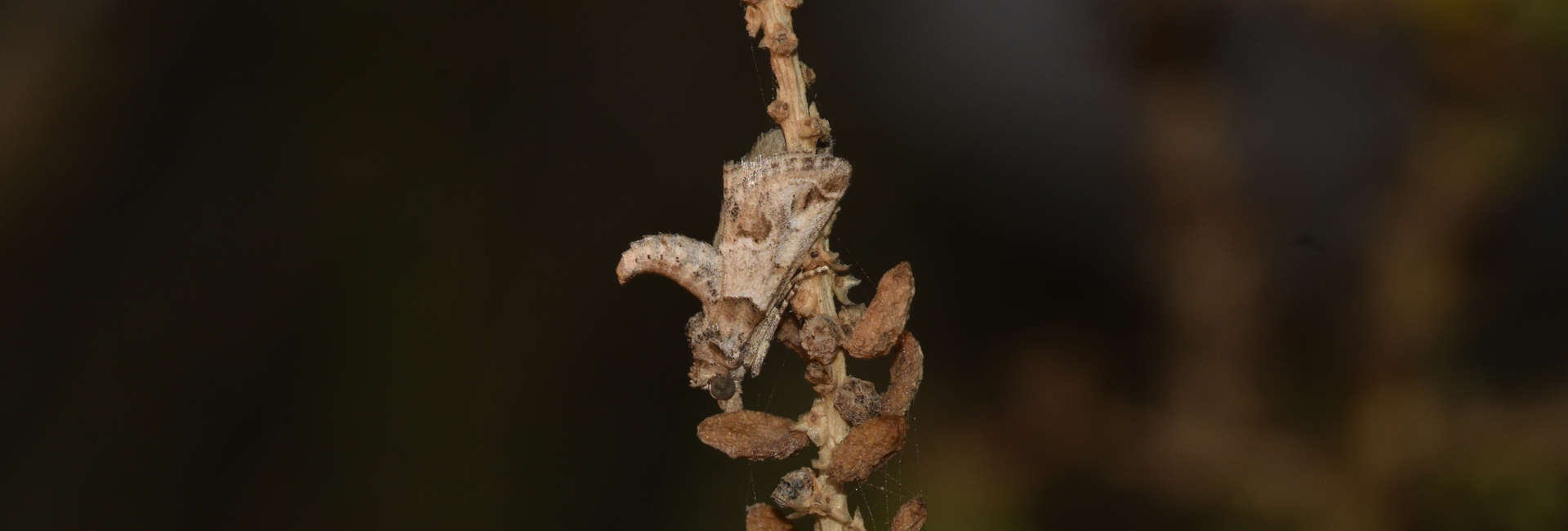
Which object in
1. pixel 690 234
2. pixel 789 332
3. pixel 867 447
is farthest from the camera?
pixel 690 234

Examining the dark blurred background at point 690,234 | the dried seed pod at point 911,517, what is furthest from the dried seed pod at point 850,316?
the dark blurred background at point 690,234

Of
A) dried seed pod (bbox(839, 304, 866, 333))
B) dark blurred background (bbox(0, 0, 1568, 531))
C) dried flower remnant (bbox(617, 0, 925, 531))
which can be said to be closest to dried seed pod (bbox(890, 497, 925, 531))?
dried flower remnant (bbox(617, 0, 925, 531))

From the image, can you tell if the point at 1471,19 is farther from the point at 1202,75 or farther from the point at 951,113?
the point at 951,113

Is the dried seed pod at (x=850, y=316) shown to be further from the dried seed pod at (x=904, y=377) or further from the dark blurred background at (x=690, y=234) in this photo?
the dark blurred background at (x=690, y=234)

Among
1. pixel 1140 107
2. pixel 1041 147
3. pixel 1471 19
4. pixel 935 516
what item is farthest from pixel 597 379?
pixel 1471 19

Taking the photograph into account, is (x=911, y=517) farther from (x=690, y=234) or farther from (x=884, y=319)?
(x=690, y=234)

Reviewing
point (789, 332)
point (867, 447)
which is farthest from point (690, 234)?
point (867, 447)

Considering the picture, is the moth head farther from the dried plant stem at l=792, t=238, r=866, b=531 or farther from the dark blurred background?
the dark blurred background

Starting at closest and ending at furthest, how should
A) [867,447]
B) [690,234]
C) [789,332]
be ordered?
[867,447] < [789,332] < [690,234]
